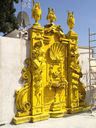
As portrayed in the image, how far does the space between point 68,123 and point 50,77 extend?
1434 mm

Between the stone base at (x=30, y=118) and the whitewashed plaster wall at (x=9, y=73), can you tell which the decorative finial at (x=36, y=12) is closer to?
the whitewashed plaster wall at (x=9, y=73)

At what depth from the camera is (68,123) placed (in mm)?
3930

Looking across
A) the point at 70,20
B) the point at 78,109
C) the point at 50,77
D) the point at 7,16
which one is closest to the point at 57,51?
the point at 50,77

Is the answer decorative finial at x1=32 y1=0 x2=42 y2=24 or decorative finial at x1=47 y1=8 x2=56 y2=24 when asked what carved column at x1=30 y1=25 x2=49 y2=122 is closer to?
decorative finial at x1=32 y1=0 x2=42 y2=24

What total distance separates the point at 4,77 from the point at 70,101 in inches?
93.9

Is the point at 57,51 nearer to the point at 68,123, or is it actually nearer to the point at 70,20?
the point at 70,20

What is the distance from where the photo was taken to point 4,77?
12.1ft

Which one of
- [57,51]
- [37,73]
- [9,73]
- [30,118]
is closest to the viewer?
[9,73]

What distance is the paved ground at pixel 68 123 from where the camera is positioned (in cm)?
368

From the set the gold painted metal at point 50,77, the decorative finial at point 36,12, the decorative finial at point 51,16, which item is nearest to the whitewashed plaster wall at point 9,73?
the gold painted metal at point 50,77

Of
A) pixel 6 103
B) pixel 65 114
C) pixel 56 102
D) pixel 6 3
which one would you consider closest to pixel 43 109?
pixel 56 102

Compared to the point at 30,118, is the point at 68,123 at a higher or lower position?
lower

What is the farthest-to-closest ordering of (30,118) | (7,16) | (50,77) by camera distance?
(7,16) < (50,77) < (30,118)

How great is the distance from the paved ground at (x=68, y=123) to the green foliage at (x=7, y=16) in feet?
26.2
